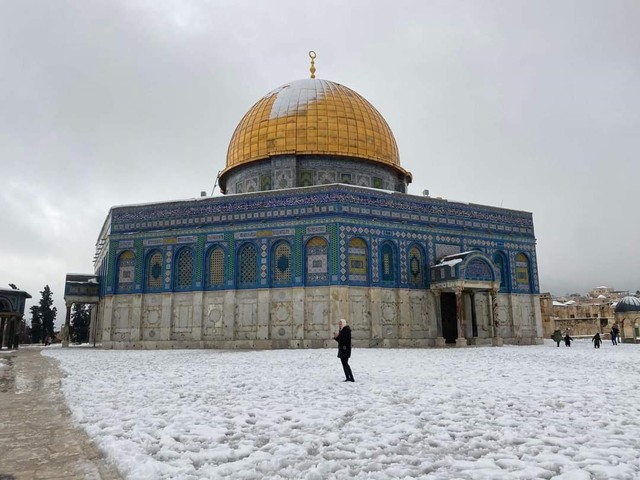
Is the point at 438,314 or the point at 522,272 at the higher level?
the point at 522,272

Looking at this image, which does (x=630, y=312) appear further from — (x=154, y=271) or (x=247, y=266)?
(x=154, y=271)

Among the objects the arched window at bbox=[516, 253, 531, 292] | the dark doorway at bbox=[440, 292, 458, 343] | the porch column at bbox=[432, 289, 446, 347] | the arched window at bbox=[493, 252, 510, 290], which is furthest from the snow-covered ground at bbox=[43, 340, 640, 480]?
the arched window at bbox=[516, 253, 531, 292]

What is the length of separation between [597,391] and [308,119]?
74.8 ft

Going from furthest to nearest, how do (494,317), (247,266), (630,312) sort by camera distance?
(630,312) → (494,317) → (247,266)

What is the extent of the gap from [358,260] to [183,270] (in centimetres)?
883

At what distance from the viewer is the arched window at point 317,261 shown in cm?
2333

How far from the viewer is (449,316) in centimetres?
Result: 2606

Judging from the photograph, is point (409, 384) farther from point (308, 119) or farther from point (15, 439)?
point (308, 119)

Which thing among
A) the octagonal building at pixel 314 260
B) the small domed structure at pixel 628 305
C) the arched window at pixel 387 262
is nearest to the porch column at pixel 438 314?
the octagonal building at pixel 314 260

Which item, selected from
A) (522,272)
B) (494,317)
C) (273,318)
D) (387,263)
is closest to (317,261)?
(273,318)

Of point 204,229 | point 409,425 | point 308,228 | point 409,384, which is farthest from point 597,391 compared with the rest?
point 204,229

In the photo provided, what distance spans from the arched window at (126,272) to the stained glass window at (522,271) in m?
20.5

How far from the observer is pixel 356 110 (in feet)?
96.8

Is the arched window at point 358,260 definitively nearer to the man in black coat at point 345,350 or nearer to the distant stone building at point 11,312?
the man in black coat at point 345,350
